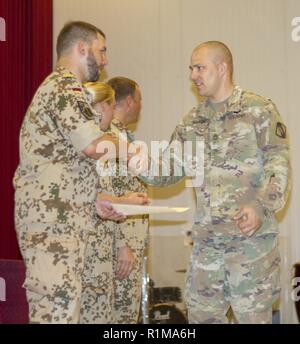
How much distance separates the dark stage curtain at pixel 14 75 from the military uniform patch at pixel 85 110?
267 centimetres

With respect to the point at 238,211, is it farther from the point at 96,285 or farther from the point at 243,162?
the point at 96,285

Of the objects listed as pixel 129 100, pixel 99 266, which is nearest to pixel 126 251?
pixel 99 266

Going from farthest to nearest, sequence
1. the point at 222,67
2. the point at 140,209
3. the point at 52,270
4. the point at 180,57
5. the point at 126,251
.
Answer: the point at 180,57
the point at 126,251
the point at 222,67
the point at 140,209
the point at 52,270

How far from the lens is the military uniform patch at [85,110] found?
236cm

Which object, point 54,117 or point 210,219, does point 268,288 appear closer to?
point 210,219

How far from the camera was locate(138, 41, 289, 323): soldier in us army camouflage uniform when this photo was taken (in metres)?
2.70

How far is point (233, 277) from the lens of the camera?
8.90ft

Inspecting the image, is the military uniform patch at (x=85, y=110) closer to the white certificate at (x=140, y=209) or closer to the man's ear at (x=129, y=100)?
the white certificate at (x=140, y=209)

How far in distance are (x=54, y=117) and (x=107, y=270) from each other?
1022mm

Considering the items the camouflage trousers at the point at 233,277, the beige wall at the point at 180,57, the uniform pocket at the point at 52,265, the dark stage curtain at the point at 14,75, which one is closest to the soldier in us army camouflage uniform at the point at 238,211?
the camouflage trousers at the point at 233,277

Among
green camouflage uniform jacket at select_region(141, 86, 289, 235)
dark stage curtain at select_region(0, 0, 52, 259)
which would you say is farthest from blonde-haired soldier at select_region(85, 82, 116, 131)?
dark stage curtain at select_region(0, 0, 52, 259)

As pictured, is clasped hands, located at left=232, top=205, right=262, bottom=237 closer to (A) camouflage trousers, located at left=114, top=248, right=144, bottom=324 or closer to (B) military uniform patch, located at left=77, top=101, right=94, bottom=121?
(B) military uniform patch, located at left=77, top=101, right=94, bottom=121

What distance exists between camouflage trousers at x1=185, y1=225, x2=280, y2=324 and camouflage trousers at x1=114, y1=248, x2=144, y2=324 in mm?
836

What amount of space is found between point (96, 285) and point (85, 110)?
1022 mm
